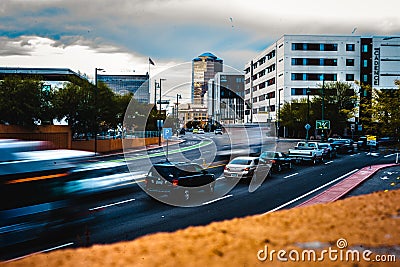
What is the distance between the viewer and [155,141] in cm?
5609

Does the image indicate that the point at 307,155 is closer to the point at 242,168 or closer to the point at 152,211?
the point at 242,168

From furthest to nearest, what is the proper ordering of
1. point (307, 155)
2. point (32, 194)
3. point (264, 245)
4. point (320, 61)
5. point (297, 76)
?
point (320, 61)
point (297, 76)
point (307, 155)
point (32, 194)
point (264, 245)

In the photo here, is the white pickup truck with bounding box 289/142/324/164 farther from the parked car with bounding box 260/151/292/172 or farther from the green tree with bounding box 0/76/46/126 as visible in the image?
the green tree with bounding box 0/76/46/126

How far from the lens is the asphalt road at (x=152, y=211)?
10805mm

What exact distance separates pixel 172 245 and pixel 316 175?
17.3 m

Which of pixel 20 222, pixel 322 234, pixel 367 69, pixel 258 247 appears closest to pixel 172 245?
pixel 258 247

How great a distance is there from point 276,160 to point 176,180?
495 inches

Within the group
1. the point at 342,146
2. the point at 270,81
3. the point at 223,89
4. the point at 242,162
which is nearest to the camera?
the point at 242,162

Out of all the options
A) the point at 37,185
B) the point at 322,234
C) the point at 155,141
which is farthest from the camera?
the point at 155,141

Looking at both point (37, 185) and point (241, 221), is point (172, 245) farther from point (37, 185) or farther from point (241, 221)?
point (37, 185)

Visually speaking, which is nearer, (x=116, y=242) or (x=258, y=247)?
(x=258, y=247)

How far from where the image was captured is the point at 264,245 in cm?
898

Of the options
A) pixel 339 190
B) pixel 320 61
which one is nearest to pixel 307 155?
pixel 339 190

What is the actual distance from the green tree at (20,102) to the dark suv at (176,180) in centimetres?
2255
